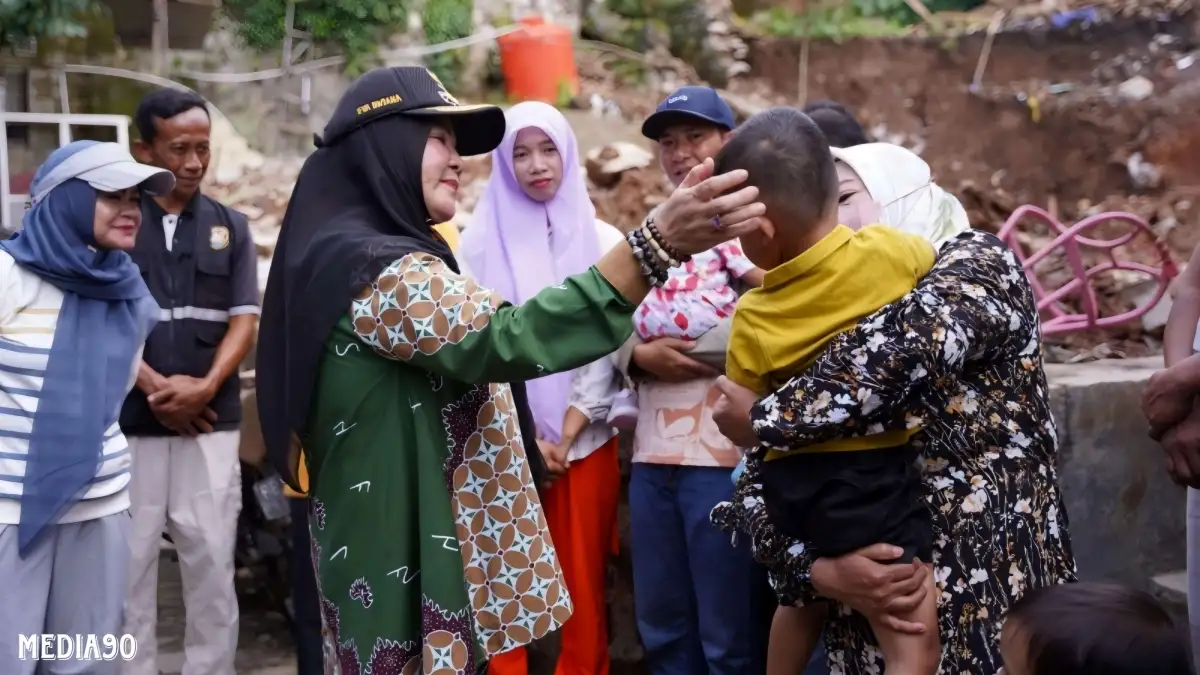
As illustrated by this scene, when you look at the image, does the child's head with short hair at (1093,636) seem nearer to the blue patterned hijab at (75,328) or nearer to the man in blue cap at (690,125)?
Answer: the man in blue cap at (690,125)

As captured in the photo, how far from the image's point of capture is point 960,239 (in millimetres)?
2023

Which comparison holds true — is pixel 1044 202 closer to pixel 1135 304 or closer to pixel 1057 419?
pixel 1135 304

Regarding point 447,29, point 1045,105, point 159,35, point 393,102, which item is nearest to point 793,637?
point 393,102

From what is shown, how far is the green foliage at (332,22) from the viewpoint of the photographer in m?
7.21

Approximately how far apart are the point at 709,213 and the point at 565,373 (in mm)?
1876

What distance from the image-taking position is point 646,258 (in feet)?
6.31

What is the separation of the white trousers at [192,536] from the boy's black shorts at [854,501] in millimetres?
2481

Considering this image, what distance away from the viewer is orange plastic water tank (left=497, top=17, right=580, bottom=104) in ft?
31.4

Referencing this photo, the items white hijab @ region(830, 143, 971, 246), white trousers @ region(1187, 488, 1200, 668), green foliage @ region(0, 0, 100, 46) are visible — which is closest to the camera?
white hijab @ region(830, 143, 971, 246)

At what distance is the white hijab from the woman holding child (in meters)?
0.51

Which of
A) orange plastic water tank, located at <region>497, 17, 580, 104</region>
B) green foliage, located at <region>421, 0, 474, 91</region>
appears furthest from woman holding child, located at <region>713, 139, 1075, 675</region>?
orange plastic water tank, located at <region>497, 17, 580, 104</region>

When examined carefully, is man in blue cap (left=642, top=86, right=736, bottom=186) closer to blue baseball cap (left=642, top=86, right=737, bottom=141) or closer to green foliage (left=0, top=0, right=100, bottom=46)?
blue baseball cap (left=642, top=86, right=737, bottom=141)

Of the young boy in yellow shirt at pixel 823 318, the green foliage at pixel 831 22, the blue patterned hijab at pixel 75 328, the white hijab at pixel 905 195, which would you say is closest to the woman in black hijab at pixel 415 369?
the young boy in yellow shirt at pixel 823 318

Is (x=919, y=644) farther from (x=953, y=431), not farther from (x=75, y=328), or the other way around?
(x=75, y=328)
